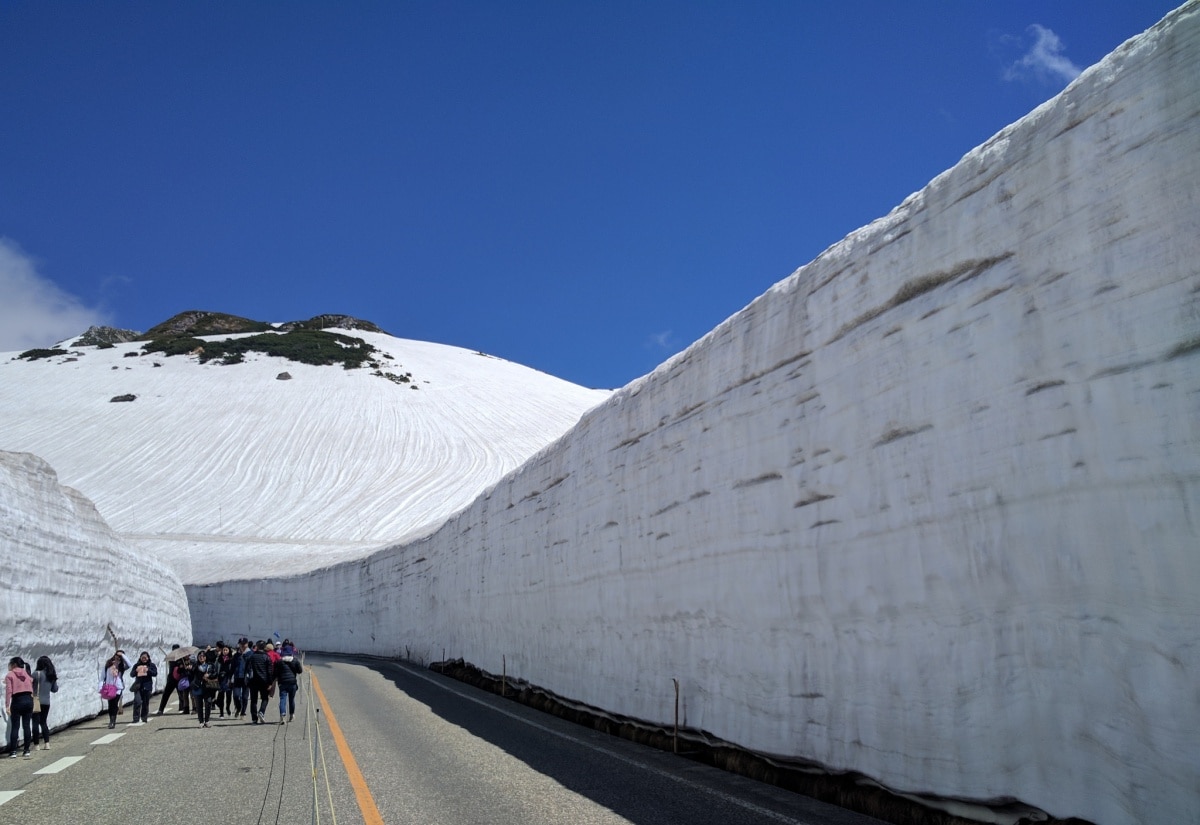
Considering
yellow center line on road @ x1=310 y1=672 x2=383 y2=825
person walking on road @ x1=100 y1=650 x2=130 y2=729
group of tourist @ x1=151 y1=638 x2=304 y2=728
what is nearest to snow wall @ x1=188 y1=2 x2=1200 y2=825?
yellow center line on road @ x1=310 y1=672 x2=383 y2=825

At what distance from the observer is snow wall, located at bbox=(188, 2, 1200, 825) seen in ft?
14.3

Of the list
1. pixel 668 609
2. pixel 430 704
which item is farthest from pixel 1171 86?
pixel 430 704

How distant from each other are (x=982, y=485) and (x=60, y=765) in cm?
969

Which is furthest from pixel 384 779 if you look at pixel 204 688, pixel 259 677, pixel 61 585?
pixel 61 585

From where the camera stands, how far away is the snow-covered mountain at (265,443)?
57.2 m

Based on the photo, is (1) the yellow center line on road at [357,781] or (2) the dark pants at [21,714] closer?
(1) the yellow center line on road at [357,781]

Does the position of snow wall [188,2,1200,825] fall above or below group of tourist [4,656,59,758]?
above

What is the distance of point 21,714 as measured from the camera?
990cm

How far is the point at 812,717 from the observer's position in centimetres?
699

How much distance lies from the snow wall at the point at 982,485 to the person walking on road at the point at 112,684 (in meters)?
8.60

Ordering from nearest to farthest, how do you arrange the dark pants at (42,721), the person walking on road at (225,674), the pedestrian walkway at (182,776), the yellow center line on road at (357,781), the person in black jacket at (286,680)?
the yellow center line on road at (357,781) < the pedestrian walkway at (182,776) < the dark pants at (42,721) < the person in black jacket at (286,680) < the person walking on road at (225,674)

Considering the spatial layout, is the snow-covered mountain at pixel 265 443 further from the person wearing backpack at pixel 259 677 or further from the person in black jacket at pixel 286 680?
the person in black jacket at pixel 286 680

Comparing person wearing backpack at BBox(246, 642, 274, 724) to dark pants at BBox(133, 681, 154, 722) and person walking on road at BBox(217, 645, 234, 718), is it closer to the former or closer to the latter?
person walking on road at BBox(217, 645, 234, 718)

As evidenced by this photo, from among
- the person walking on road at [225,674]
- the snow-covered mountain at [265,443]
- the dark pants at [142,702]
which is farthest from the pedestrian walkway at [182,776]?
the snow-covered mountain at [265,443]
